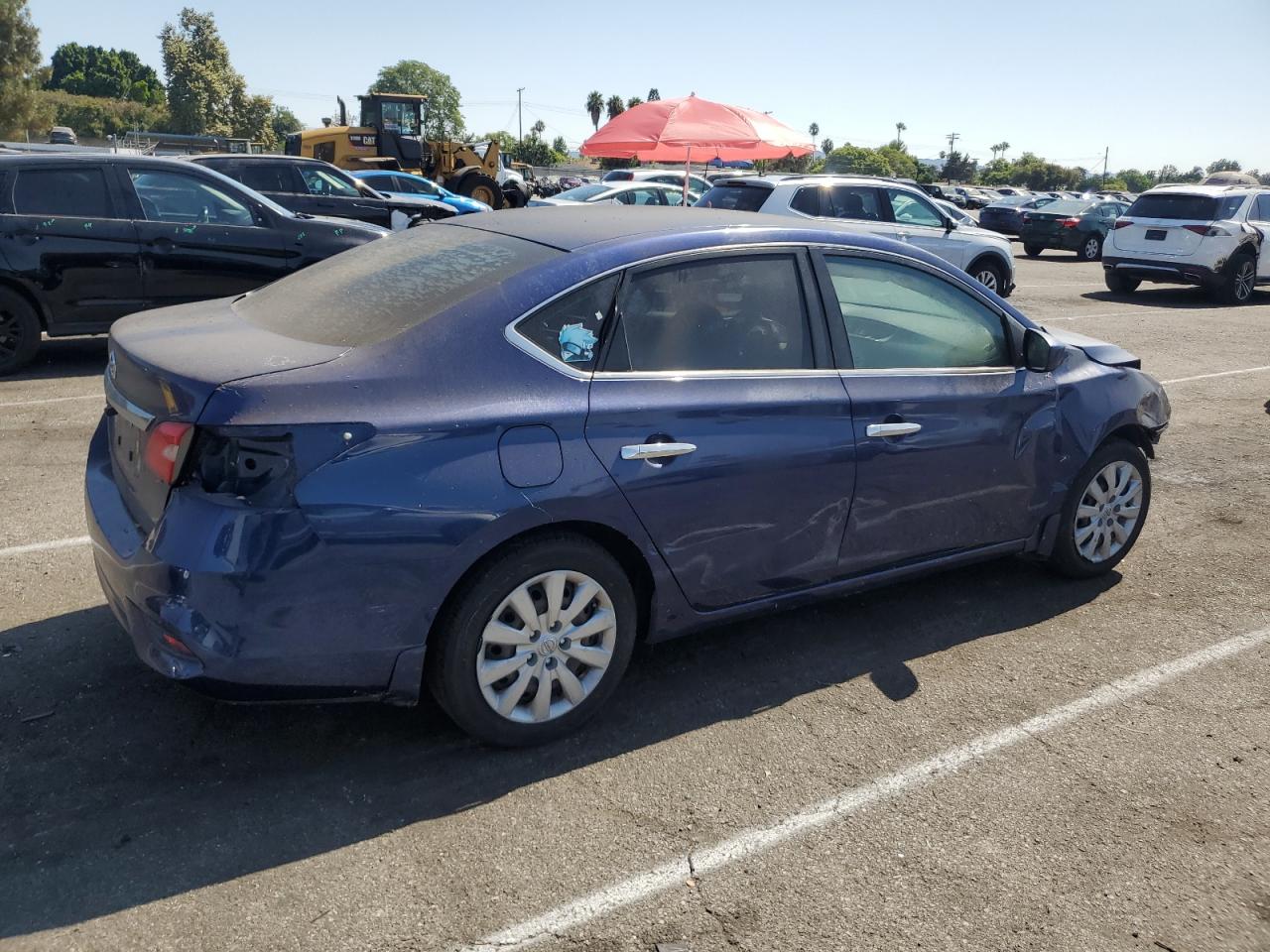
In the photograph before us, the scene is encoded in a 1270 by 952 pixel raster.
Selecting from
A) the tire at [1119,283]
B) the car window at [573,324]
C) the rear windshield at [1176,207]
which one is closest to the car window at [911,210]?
the tire at [1119,283]

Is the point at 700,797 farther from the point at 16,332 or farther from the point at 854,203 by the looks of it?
the point at 854,203

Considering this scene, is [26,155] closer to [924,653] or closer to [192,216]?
[192,216]

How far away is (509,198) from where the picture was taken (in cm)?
2780

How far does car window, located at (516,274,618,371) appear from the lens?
130 inches

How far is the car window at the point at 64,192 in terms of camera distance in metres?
8.22

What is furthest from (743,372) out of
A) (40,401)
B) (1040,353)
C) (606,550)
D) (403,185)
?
(403,185)

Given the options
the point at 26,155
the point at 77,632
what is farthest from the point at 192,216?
the point at 77,632

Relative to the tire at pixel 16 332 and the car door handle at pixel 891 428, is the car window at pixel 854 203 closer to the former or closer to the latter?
the tire at pixel 16 332

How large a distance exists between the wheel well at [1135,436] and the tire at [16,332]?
7862 millimetres

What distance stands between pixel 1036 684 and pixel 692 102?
1148 cm

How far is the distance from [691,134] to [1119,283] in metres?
8.13

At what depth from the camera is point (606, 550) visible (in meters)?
3.40

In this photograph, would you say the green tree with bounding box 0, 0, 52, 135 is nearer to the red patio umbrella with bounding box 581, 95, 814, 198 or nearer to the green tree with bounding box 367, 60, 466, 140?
the red patio umbrella with bounding box 581, 95, 814, 198

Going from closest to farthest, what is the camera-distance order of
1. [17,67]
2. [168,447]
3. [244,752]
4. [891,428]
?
[168,447]
[244,752]
[891,428]
[17,67]
